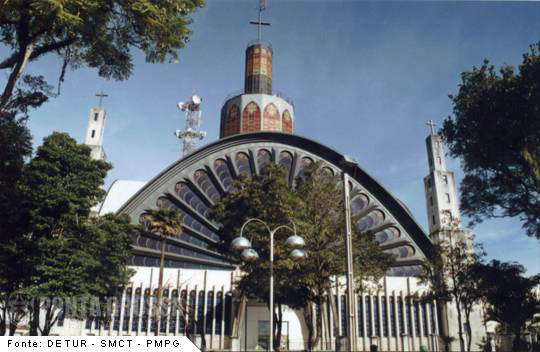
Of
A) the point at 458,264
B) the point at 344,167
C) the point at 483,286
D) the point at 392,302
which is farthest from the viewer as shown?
the point at 392,302

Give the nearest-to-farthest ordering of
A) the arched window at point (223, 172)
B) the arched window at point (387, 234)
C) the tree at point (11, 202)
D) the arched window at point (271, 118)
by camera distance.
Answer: the tree at point (11, 202) → the arched window at point (223, 172) → the arched window at point (387, 234) → the arched window at point (271, 118)

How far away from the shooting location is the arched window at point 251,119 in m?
63.4

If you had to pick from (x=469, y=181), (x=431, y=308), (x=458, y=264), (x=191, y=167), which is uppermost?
(x=191, y=167)

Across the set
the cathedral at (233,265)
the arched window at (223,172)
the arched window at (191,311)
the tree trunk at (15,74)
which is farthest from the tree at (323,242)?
the arched window at (223,172)

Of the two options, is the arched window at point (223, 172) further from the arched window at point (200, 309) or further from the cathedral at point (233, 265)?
the arched window at point (200, 309)

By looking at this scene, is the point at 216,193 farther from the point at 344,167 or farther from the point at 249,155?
the point at 344,167

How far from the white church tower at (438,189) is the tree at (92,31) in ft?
138

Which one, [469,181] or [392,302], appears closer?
[469,181]

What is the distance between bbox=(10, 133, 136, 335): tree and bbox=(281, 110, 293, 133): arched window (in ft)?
135

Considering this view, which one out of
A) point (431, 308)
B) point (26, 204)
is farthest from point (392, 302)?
point (26, 204)

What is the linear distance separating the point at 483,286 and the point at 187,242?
2796 centimetres

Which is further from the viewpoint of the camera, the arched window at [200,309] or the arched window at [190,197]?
the arched window at [190,197]

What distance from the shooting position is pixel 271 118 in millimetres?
64062

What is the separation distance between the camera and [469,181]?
26.1m
